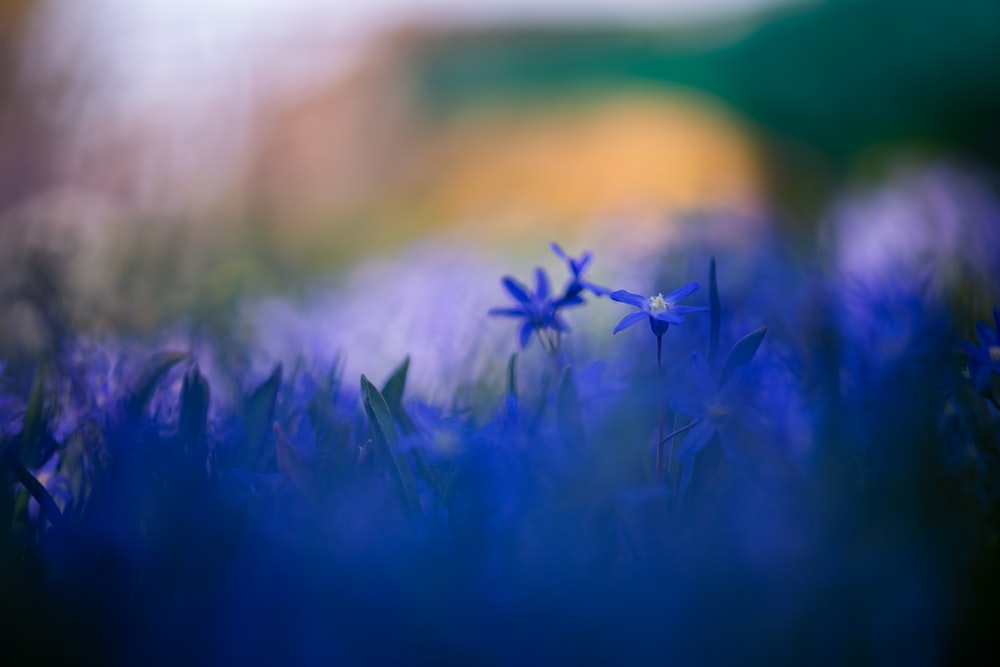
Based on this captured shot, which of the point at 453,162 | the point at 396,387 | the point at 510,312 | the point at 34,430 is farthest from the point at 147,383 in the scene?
the point at 453,162

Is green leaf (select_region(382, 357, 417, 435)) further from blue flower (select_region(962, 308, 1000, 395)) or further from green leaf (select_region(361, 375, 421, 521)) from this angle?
blue flower (select_region(962, 308, 1000, 395))

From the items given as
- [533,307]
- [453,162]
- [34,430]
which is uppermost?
[453,162]

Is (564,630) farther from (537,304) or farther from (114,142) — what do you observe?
(114,142)

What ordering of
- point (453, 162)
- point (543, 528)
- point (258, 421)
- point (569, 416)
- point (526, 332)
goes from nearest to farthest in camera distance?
point (543, 528)
point (569, 416)
point (258, 421)
point (526, 332)
point (453, 162)

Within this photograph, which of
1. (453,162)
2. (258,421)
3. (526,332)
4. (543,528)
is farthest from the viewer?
(453,162)

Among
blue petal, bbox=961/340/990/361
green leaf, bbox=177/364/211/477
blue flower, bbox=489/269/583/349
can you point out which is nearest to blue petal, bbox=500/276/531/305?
blue flower, bbox=489/269/583/349

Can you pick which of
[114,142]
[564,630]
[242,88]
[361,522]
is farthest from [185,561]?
[242,88]

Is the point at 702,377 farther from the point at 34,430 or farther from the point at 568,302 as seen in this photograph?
the point at 34,430
